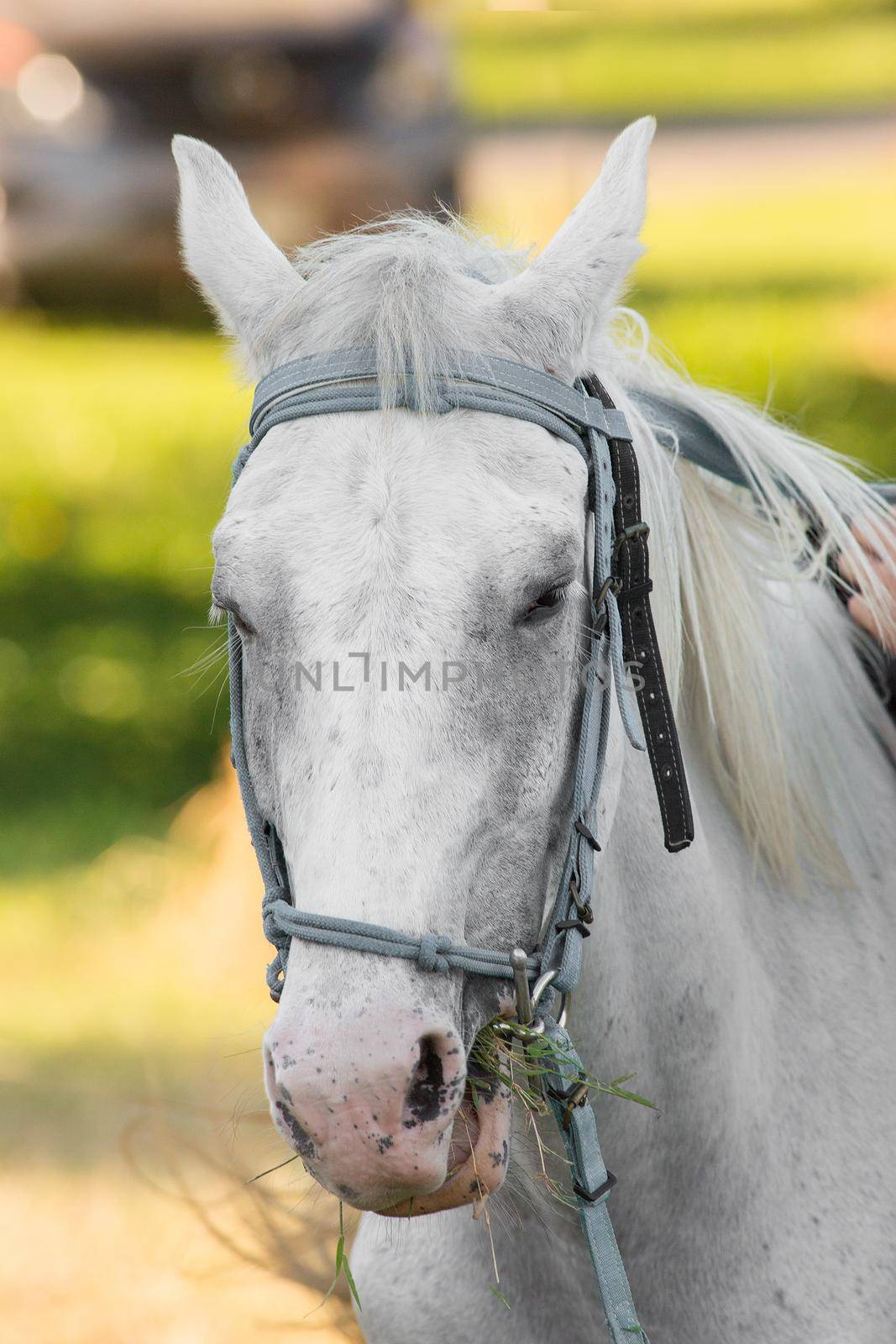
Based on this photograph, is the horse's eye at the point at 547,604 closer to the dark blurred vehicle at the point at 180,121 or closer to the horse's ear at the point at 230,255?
the horse's ear at the point at 230,255

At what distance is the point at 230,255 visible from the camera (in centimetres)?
198

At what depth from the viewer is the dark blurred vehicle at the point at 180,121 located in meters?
12.4

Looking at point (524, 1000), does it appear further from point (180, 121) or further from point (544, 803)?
point (180, 121)

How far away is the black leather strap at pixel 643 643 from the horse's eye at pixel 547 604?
0.20 metres

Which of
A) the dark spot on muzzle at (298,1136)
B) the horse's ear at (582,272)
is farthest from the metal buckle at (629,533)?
the dark spot on muzzle at (298,1136)

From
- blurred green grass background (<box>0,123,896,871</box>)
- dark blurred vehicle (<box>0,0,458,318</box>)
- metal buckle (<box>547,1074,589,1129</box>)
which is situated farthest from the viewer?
dark blurred vehicle (<box>0,0,458,318</box>)

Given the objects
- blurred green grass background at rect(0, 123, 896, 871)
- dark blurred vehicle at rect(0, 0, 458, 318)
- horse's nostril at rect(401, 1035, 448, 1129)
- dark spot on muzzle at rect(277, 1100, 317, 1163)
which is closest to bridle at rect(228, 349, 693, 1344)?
horse's nostril at rect(401, 1035, 448, 1129)

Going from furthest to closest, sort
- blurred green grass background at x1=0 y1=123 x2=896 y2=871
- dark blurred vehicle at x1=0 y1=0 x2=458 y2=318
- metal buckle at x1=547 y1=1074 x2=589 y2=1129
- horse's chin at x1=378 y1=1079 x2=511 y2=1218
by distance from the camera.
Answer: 1. dark blurred vehicle at x1=0 y1=0 x2=458 y2=318
2. blurred green grass background at x1=0 y1=123 x2=896 y2=871
3. metal buckle at x1=547 y1=1074 x2=589 y2=1129
4. horse's chin at x1=378 y1=1079 x2=511 y2=1218

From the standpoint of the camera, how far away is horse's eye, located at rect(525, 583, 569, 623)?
1672 mm

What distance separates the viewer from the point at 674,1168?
6.51ft

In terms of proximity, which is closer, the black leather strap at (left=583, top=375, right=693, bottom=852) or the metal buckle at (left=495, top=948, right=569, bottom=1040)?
the metal buckle at (left=495, top=948, right=569, bottom=1040)

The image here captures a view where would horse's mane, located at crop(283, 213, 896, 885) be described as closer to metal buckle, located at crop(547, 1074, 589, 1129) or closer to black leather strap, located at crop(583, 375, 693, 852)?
black leather strap, located at crop(583, 375, 693, 852)

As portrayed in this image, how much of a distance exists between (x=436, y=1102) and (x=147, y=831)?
4837 millimetres

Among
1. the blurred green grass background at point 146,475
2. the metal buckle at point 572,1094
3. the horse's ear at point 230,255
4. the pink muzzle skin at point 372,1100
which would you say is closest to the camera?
the pink muzzle skin at point 372,1100
